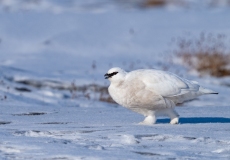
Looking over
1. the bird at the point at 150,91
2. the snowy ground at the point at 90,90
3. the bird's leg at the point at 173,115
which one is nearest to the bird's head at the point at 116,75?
the bird at the point at 150,91

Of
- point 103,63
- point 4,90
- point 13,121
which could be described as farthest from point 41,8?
point 13,121

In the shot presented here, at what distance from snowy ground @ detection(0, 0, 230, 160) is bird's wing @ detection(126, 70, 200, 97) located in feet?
1.07

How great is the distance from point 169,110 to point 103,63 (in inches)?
311

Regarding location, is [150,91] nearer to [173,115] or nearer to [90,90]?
[173,115]

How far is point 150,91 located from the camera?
6.43m

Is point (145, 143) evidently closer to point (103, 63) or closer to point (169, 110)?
point (169, 110)

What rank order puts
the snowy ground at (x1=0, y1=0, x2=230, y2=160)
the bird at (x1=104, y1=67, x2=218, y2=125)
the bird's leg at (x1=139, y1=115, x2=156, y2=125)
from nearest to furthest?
the snowy ground at (x1=0, y1=0, x2=230, y2=160)
the bird at (x1=104, y1=67, x2=218, y2=125)
the bird's leg at (x1=139, y1=115, x2=156, y2=125)

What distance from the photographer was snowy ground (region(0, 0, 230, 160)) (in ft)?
16.9

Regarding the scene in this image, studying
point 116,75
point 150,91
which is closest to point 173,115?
point 150,91

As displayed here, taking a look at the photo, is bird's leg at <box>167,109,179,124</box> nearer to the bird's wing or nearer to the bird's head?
the bird's wing

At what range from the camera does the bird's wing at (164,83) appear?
21.2ft

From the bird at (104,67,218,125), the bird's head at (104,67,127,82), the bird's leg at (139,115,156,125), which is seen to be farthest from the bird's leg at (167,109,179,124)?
the bird's head at (104,67,127,82)

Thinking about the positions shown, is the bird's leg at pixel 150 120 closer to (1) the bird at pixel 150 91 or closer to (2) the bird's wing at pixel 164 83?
(1) the bird at pixel 150 91

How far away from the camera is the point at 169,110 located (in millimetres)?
6598
